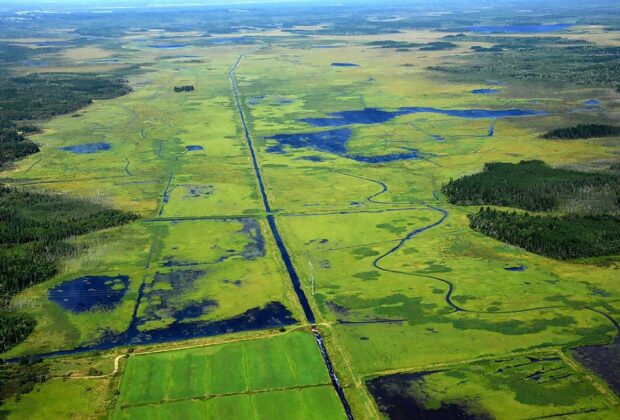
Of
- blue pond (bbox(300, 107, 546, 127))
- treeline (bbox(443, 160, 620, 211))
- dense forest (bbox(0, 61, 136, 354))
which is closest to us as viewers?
dense forest (bbox(0, 61, 136, 354))

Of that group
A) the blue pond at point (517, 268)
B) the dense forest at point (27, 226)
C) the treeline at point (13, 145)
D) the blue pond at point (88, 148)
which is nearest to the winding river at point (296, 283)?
the dense forest at point (27, 226)

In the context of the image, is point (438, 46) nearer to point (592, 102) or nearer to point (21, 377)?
point (592, 102)

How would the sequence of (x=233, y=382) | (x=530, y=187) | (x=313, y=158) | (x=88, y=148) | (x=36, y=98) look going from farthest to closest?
(x=36, y=98) → (x=88, y=148) → (x=313, y=158) → (x=530, y=187) → (x=233, y=382)

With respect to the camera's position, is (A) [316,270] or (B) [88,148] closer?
(A) [316,270]

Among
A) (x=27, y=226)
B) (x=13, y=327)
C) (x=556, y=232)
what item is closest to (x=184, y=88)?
(x=27, y=226)

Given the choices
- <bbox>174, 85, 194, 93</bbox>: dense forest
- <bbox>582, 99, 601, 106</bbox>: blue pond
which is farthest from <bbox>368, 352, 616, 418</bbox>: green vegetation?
<bbox>174, 85, 194, 93</bbox>: dense forest

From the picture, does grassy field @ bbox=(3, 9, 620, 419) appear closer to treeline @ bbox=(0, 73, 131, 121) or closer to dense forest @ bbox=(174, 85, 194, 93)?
treeline @ bbox=(0, 73, 131, 121)
